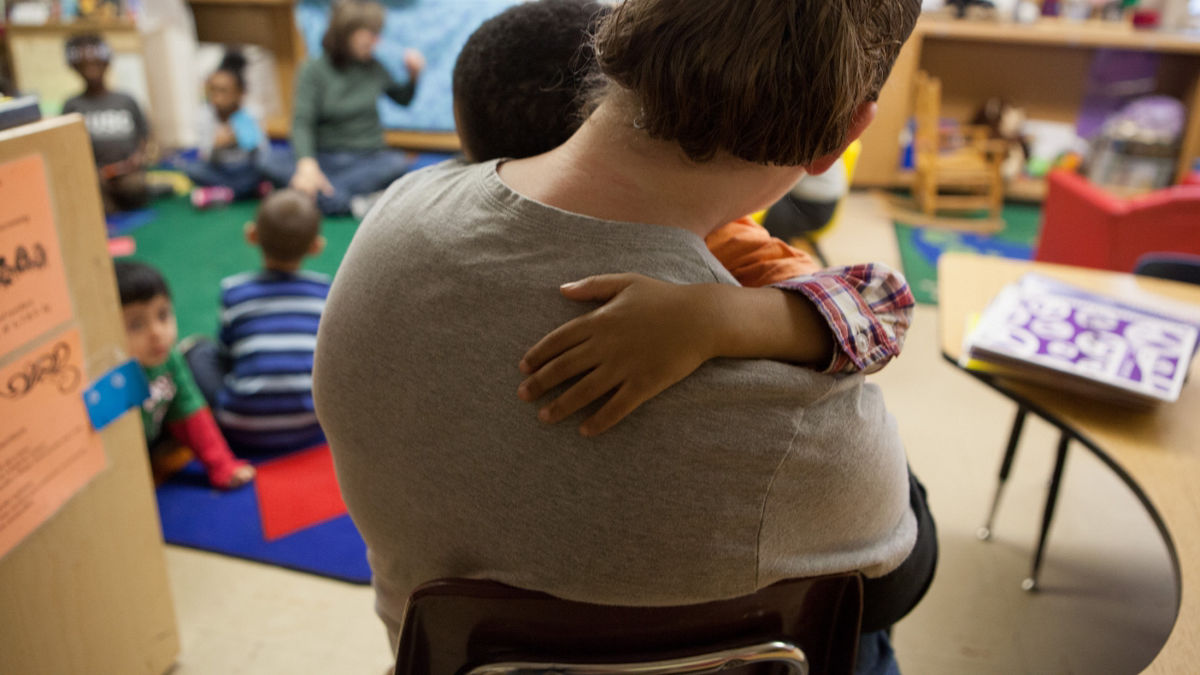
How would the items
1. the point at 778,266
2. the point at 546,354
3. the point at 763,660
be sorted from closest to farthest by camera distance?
the point at 546,354 < the point at 763,660 < the point at 778,266

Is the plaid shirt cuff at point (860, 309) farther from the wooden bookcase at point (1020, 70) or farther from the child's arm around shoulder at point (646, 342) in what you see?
the wooden bookcase at point (1020, 70)

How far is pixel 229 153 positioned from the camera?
14.6ft

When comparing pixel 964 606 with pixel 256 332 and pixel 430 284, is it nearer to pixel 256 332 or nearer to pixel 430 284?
pixel 430 284

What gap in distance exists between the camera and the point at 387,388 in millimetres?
740

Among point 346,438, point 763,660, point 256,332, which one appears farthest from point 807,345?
point 256,332

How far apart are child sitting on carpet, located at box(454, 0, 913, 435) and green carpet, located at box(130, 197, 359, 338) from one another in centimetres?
217

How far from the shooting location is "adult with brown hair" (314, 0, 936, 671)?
67 cm

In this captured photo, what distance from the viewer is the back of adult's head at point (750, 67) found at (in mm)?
646

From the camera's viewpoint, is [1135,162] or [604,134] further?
[1135,162]

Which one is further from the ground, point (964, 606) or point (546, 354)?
point (546, 354)

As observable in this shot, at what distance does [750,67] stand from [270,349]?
6.11ft

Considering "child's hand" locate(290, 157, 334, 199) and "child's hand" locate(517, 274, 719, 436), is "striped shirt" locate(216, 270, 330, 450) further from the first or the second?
"child's hand" locate(290, 157, 334, 199)

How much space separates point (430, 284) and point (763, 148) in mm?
282

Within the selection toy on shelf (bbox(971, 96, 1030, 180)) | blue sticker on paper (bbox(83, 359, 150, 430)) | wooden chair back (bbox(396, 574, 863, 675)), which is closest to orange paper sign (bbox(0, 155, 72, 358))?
blue sticker on paper (bbox(83, 359, 150, 430))
